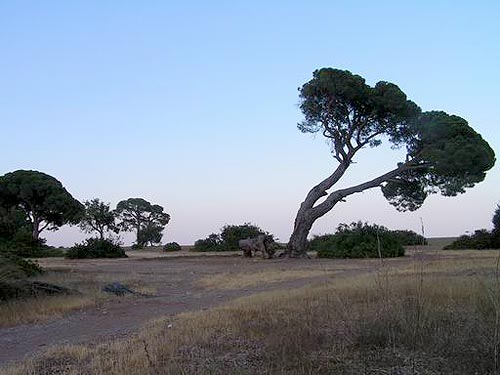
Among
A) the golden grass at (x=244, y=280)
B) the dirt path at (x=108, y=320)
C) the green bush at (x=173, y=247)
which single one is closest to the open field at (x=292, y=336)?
the dirt path at (x=108, y=320)

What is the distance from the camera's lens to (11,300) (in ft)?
47.5

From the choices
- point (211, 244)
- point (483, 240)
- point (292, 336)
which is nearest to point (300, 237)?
point (483, 240)

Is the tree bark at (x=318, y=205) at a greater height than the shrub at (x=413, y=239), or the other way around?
the tree bark at (x=318, y=205)

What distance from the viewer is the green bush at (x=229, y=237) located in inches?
2227

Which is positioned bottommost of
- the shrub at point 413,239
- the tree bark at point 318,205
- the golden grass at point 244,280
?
the golden grass at point 244,280

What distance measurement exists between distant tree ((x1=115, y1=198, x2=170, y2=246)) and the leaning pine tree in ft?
189

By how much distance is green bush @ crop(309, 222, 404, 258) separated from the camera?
37.4 m

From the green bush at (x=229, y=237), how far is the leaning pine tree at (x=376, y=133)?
702 inches

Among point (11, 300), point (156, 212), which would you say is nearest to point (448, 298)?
point (11, 300)

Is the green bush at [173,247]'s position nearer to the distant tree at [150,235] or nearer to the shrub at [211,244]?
the shrub at [211,244]

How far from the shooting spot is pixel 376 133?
3875cm

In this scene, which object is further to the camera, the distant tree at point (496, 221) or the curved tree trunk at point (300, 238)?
the distant tree at point (496, 221)

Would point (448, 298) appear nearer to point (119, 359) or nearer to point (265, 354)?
point (265, 354)

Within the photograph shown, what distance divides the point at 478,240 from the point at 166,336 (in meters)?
43.6
